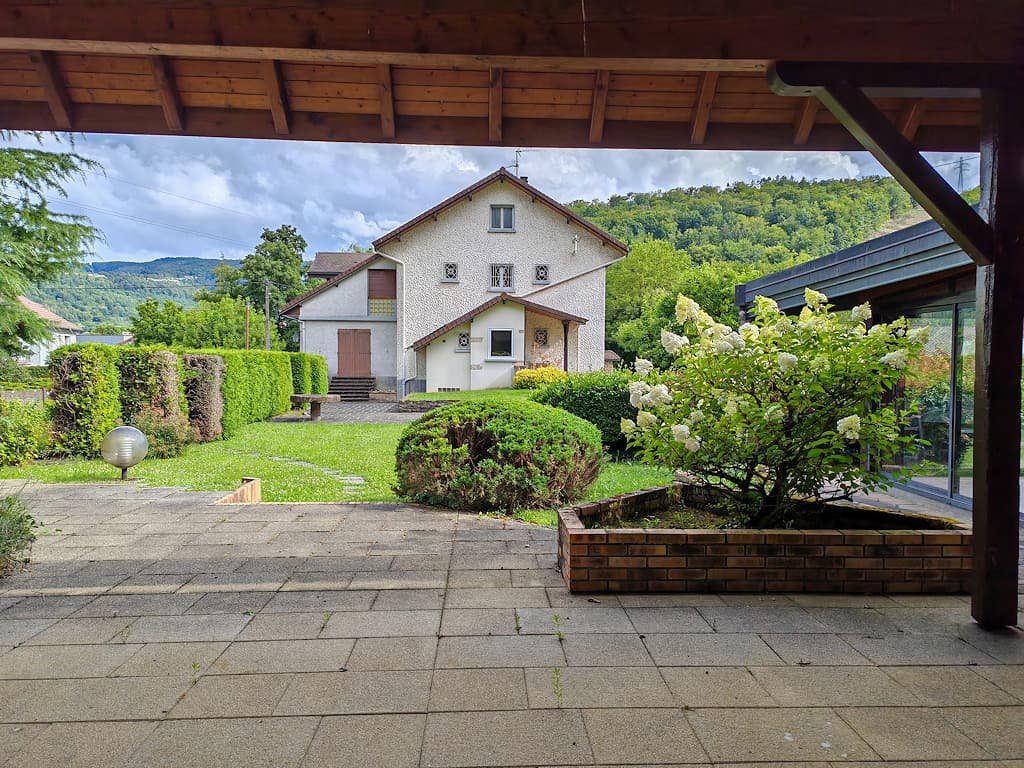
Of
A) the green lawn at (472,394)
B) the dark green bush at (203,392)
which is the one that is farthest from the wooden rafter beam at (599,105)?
the green lawn at (472,394)

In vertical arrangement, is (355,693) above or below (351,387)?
below

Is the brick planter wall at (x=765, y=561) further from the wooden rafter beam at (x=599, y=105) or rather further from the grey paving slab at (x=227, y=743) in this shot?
the wooden rafter beam at (x=599, y=105)

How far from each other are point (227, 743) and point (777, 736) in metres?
2.04

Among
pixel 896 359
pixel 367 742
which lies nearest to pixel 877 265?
pixel 896 359

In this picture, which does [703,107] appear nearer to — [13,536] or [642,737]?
[642,737]

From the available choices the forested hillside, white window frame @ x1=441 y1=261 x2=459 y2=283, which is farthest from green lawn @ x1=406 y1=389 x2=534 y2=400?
the forested hillside

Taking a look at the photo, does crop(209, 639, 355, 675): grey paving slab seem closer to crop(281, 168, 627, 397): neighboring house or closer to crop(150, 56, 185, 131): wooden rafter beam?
crop(150, 56, 185, 131): wooden rafter beam

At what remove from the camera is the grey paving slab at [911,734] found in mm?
2318

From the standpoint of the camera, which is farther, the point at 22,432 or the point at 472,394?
the point at 472,394

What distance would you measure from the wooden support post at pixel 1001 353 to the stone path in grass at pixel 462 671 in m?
0.42

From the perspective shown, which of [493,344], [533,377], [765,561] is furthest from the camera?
[493,344]

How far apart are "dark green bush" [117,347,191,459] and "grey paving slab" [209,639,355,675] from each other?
9.07m

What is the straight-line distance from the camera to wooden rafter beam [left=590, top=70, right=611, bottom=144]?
4.25 metres

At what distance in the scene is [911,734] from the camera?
8.02ft
